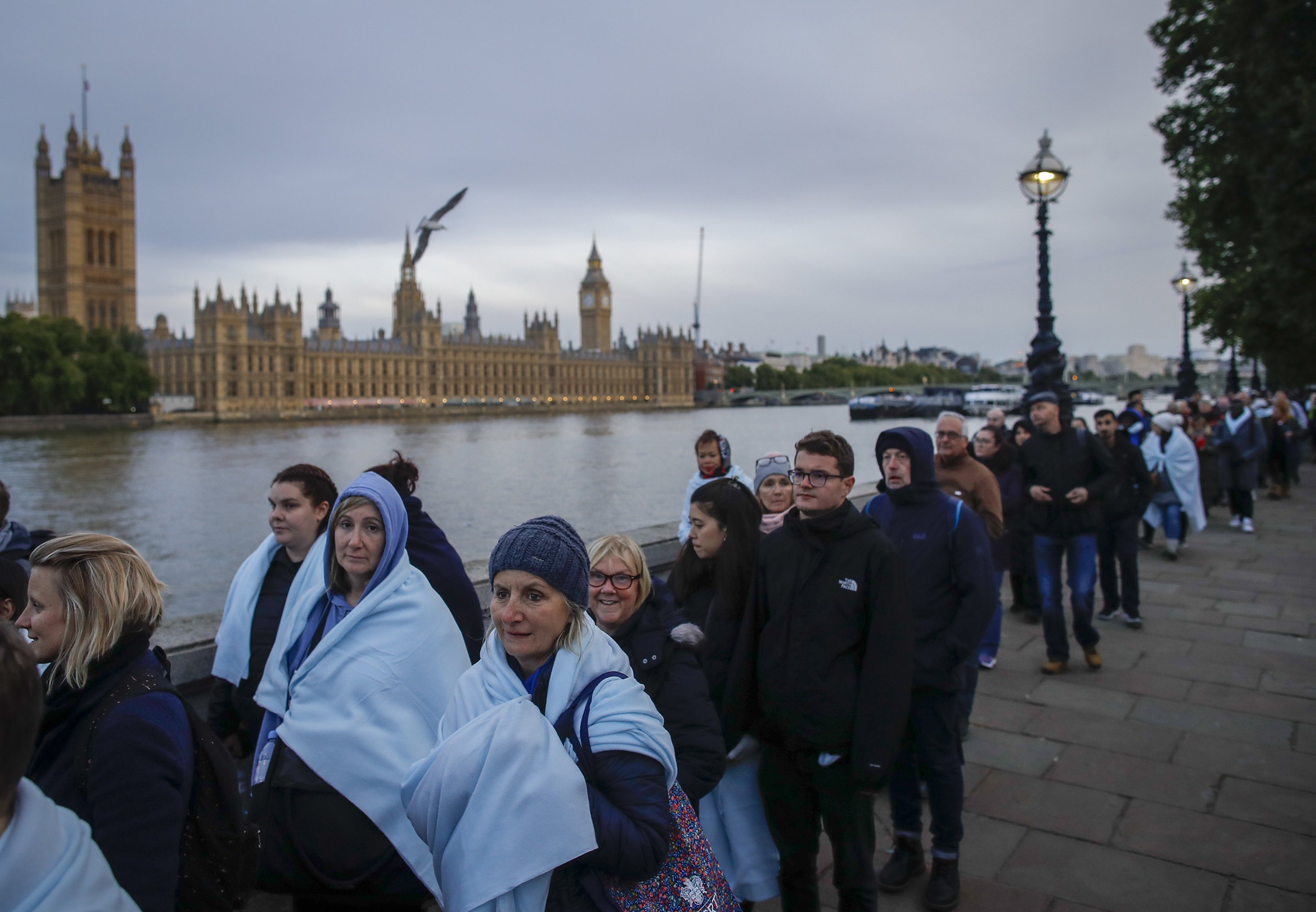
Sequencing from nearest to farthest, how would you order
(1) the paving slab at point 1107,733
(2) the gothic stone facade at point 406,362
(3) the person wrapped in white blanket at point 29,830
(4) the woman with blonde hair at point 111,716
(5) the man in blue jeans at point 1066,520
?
(3) the person wrapped in white blanket at point 29,830, (4) the woman with blonde hair at point 111,716, (1) the paving slab at point 1107,733, (5) the man in blue jeans at point 1066,520, (2) the gothic stone facade at point 406,362

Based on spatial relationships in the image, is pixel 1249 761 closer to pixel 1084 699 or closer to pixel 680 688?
pixel 1084 699

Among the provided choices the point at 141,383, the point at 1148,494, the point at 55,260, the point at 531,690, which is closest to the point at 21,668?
the point at 531,690

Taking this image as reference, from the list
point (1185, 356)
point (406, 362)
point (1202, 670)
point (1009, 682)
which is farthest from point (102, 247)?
point (1202, 670)

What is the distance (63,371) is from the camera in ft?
151

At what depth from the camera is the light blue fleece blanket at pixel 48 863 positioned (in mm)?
986

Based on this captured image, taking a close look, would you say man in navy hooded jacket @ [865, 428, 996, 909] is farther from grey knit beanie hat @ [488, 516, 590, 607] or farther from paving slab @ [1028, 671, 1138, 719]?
paving slab @ [1028, 671, 1138, 719]

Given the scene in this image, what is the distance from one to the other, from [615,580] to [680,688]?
29 cm

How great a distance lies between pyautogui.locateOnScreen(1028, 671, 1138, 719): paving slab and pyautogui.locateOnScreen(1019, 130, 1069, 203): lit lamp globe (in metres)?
4.44

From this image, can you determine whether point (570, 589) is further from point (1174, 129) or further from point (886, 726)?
point (1174, 129)

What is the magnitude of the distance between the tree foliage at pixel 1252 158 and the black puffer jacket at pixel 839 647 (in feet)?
38.6

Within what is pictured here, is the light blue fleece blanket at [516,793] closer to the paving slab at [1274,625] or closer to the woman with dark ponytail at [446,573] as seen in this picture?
the woman with dark ponytail at [446,573]

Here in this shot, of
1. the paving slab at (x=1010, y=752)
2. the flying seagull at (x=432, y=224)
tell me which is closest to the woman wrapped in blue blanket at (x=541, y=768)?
the paving slab at (x=1010, y=752)

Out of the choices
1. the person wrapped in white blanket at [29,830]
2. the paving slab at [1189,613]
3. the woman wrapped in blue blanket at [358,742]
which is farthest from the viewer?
the paving slab at [1189,613]

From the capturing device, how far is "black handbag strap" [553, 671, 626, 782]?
1403 millimetres
